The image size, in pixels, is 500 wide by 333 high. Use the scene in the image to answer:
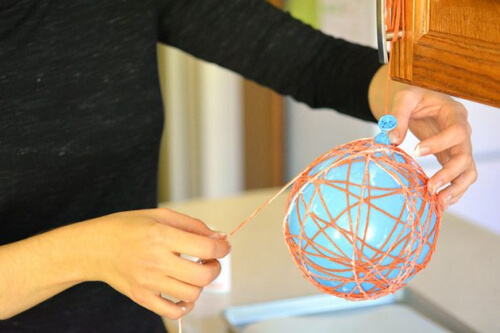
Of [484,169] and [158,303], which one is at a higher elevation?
[158,303]

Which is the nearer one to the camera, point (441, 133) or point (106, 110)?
point (441, 133)

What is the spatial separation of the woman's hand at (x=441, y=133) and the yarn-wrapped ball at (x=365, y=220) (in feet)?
0.12

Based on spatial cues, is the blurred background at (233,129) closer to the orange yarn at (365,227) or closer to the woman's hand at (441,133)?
the woman's hand at (441,133)

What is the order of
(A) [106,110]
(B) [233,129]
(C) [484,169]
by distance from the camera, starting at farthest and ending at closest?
(B) [233,129] → (C) [484,169] → (A) [106,110]

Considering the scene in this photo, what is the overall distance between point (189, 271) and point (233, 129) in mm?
2024

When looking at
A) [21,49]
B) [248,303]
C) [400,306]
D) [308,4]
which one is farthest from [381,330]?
[308,4]

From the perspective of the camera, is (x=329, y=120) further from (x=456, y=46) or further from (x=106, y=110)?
(x=456, y=46)

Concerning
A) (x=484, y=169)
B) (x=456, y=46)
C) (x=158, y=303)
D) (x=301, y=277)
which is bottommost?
(x=484, y=169)

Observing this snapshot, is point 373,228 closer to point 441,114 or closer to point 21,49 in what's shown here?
point 441,114

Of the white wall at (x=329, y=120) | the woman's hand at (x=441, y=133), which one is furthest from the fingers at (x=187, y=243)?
the white wall at (x=329, y=120)

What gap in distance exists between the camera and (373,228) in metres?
0.71

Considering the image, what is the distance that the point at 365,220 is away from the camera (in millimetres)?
714

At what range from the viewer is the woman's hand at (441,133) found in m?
0.78

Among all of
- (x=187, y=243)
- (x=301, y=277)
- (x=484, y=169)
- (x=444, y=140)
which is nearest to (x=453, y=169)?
(x=444, y=140)
